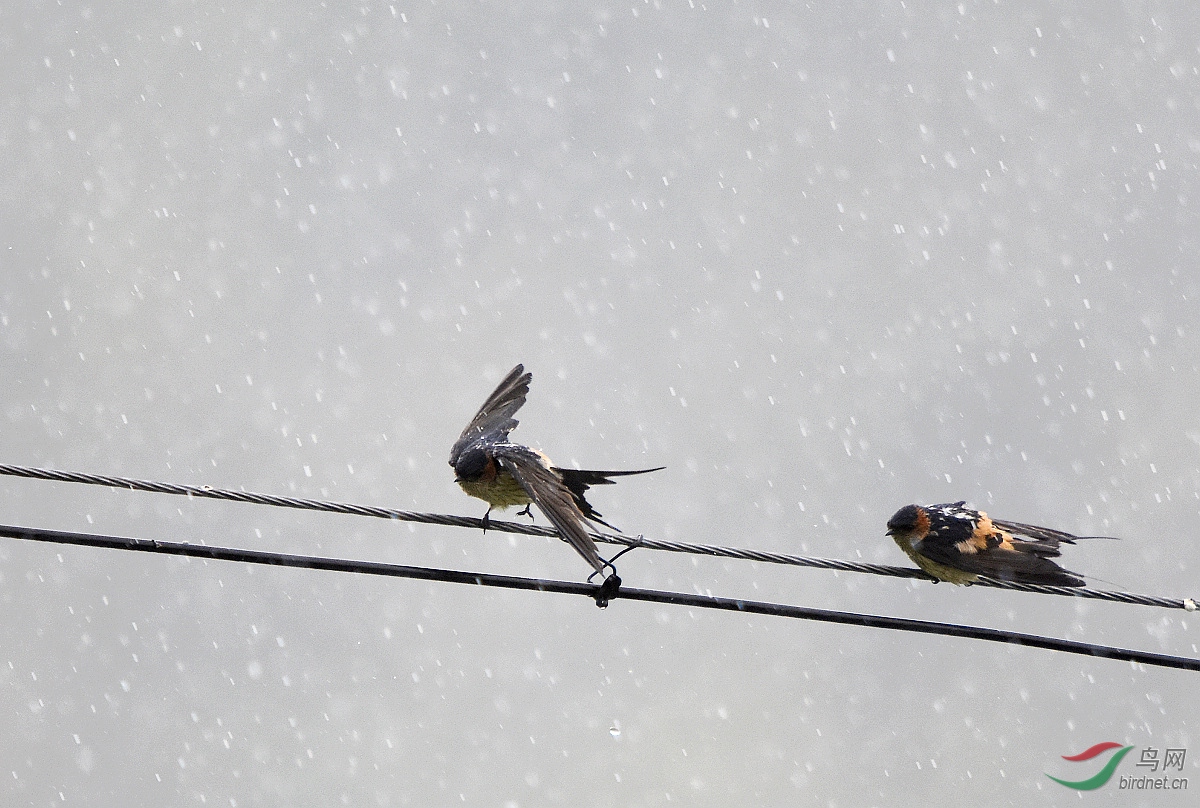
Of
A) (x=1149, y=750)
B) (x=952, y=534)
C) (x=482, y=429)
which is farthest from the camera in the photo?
(x=1149, y=750)

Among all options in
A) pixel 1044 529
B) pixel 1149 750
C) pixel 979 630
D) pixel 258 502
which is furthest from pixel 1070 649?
pixel 1149 750

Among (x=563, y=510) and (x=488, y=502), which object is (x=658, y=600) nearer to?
(x=563, y=510)

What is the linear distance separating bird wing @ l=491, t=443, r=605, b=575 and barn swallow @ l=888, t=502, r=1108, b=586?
2.03m

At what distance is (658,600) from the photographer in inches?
165

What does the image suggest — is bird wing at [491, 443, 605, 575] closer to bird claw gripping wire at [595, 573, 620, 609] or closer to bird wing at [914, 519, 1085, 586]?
bird claw gripping wire at [595, 573, 620, 609]

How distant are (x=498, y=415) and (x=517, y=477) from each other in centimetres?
200

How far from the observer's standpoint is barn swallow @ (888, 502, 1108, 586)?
5738 mm

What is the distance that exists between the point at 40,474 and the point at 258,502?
95 centimetres

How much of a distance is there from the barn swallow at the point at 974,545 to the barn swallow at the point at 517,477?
185 cm

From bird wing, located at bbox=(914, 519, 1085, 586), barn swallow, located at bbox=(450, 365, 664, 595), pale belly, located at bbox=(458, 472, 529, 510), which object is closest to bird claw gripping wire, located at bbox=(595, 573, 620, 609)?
barn swallow, located at bbox=(450, 365, 664, 595)

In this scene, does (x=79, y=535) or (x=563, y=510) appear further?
(x=563, y=510)

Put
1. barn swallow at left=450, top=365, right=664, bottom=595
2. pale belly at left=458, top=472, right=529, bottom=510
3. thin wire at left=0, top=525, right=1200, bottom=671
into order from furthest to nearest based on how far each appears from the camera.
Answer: pale belly at left=458, top=472, right=529, bottom=510 < barn swallow at left=450, top=365, right=664, bottom=595 < thin wire at left=0, top=525, right=1200, bottom=671

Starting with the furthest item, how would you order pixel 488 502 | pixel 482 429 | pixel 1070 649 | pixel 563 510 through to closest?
pixel 482 429
pixel 488 502
pixel 563 510
pixel 1070 649

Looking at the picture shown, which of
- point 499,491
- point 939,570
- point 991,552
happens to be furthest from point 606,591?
point 991,552
